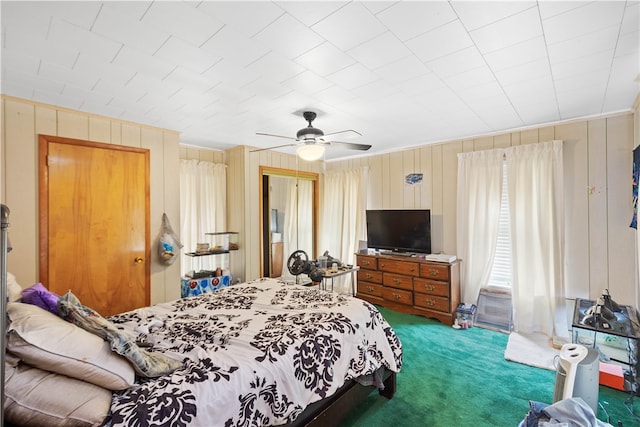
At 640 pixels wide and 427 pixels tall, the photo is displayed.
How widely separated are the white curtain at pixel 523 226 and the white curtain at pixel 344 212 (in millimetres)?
1600

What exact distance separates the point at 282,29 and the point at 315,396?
2.09 meters

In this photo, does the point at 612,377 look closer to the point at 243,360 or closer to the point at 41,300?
the point at 243,360

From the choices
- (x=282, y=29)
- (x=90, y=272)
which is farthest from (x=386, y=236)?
(x=90, y=272)

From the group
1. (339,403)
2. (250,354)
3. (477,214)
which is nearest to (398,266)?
(477,214)

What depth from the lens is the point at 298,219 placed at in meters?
5.39

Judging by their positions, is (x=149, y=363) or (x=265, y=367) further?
(x=265, y=367)

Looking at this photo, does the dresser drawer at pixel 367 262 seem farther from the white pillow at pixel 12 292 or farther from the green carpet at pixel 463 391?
the white pillow at pixel 12 292

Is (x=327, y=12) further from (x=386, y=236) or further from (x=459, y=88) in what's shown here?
(x=386, y=236)

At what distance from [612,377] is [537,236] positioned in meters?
1.46

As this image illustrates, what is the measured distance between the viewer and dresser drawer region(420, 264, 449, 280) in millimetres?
3742

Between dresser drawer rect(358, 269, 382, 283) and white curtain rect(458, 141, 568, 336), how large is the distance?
1.14m

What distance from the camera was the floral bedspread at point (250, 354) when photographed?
1.23 metres

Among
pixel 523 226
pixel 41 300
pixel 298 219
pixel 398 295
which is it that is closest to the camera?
pixel 41 300

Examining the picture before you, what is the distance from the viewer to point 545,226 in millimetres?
3348
